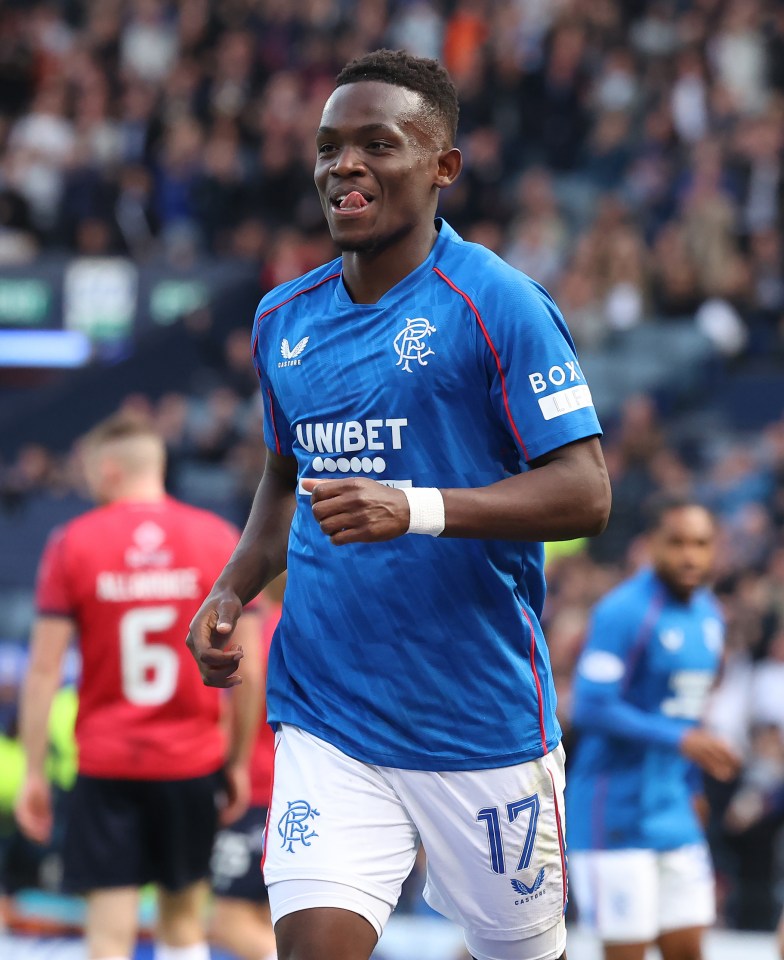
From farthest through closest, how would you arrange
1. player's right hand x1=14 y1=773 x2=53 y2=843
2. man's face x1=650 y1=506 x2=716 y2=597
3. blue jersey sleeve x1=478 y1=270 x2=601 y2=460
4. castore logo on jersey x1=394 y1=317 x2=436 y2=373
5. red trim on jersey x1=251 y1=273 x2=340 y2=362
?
man's face x1=650 y1=506 x2=716 y2=597 < player's right hand x1=14 y1=773 x2=53 y2=843 < red trim on jersey x1=251 y1=273 x2=340 y2=362 < castore logo on jersey x1=394 y1=317 x2=436 y2=373 < blue jersey sleeve x1=478 y1=270 x2=601 y2=460

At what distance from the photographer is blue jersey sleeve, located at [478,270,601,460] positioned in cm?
359

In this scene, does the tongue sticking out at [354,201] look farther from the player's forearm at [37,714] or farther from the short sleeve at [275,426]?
the player's forearm at [37,714]

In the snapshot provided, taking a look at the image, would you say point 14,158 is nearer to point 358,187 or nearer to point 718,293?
point 718,293

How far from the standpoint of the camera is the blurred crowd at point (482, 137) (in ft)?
48.3

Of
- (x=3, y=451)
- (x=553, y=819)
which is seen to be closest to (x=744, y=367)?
(x=3, y=451)

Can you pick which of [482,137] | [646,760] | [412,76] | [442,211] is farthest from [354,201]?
[482,137]

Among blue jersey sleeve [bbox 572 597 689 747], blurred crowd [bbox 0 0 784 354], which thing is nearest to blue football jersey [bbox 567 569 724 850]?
blue jersey sleeve [bbox 572 597 689 747]

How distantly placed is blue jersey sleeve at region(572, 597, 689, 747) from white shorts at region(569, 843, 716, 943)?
48 centimetres

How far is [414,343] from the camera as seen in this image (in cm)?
372

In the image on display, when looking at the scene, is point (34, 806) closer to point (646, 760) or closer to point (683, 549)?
point (646, 760)

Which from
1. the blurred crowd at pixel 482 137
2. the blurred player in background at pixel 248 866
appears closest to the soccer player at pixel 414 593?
the blurred player in background at pixel 248 866

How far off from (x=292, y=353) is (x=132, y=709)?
8.24 feet

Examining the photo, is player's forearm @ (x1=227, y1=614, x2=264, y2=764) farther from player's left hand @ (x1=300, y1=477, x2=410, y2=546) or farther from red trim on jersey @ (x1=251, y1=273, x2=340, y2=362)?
player's left hand @ (x1=300, y1=477, x2=410, y2=546)

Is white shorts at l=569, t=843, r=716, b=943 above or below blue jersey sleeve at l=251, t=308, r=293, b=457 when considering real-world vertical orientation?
below
